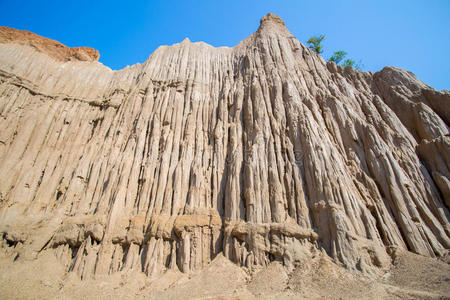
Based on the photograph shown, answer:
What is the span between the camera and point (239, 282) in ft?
38.7

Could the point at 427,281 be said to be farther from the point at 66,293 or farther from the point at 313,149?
the point at 66,293

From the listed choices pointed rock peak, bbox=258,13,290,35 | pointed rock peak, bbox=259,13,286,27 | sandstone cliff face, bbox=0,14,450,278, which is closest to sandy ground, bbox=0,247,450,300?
sandstone cliff face, bbox=0,14,450,278

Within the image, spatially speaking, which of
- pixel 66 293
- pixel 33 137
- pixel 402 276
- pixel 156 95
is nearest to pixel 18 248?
pixel 66 293

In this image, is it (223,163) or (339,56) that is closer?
(223,163)

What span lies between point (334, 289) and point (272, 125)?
437 inches

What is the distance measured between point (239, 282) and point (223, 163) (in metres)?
8.16

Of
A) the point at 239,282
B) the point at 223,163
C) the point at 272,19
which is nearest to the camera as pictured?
the point at 239,282

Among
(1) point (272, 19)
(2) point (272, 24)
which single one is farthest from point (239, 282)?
(1) point (272, 19)

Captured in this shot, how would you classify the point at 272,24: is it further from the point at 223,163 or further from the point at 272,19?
the point at 223,163

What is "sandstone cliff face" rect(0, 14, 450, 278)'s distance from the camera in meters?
13.2

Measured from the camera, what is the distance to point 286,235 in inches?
508

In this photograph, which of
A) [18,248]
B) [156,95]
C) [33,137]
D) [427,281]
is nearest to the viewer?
[427,281]

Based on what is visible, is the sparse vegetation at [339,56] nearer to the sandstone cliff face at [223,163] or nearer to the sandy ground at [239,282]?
the sandstone cliff face at [223,163]

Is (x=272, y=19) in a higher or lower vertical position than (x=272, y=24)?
higher
